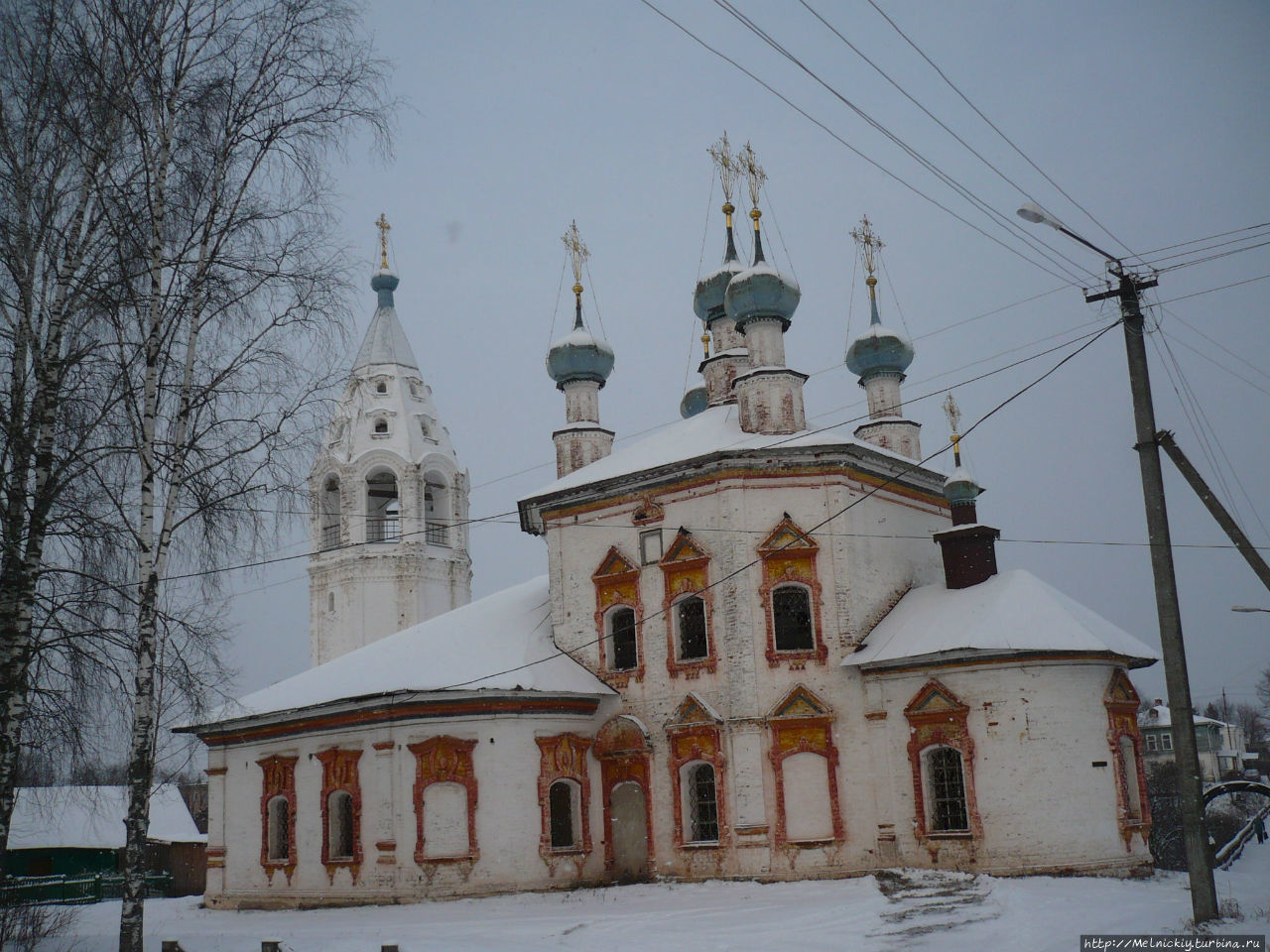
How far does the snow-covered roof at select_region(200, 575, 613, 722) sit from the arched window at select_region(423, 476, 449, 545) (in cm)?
789

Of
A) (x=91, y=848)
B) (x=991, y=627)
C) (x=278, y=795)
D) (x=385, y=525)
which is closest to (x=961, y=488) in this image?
(x=991, y=627)

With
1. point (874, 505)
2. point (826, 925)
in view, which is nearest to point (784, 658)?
point (874, 505)

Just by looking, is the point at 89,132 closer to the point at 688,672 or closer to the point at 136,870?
the point at 136,870

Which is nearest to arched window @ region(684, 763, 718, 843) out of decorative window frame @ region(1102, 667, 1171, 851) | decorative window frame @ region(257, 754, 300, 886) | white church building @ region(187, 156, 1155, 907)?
white church building @ region(187, 156, 1155, 907)

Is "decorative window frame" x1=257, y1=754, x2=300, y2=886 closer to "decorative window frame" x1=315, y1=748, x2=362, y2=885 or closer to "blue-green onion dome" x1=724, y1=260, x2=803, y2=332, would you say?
"decorative window frame" x1=315, y1=748, x2=362, y2=885

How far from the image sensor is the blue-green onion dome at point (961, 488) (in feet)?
65.9

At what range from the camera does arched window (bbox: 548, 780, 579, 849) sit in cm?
1975

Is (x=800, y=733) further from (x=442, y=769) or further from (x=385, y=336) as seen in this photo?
(x=385, y=336)

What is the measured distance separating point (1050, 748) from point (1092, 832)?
48.3 inches

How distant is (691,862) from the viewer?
18875 mm

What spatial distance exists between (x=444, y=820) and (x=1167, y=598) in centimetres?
1147

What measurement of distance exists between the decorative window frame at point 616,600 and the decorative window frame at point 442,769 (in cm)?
278

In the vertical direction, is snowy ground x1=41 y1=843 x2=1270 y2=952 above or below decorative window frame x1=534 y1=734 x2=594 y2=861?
below

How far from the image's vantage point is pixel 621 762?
2006 centimetres
